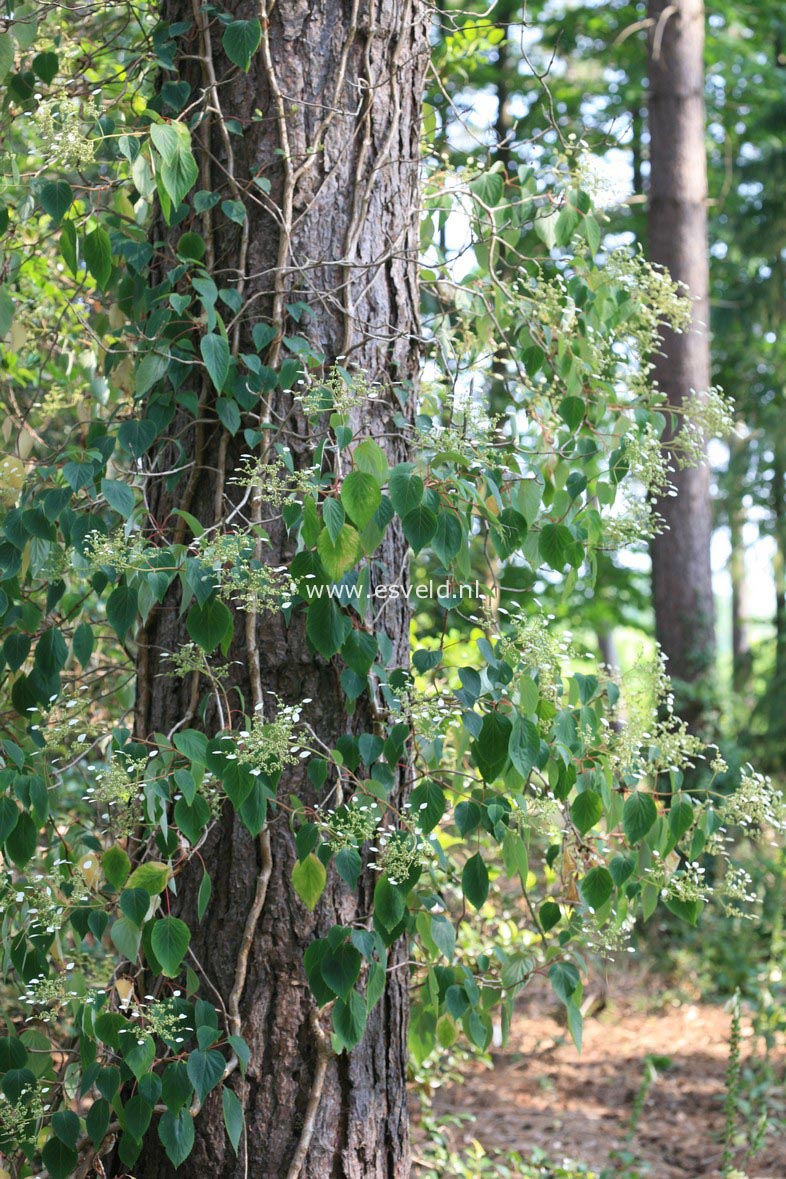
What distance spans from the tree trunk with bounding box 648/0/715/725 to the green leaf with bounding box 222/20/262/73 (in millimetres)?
5017

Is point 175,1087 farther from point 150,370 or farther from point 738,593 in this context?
point 738,593

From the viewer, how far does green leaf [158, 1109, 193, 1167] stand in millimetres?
1650

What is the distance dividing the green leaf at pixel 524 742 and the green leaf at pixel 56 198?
1168 mm

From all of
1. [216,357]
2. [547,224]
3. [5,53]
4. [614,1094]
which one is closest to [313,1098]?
[216,357]

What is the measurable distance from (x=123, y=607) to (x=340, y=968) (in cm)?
70

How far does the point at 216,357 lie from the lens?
6.11ft

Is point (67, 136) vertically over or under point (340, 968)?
over

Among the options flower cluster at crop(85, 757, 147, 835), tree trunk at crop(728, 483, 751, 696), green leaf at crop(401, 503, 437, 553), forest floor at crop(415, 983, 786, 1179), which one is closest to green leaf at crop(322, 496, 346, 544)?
green leaf at crop(401, 503, 437, 553)

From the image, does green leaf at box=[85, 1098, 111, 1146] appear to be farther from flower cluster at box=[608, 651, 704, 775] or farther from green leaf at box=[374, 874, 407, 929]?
flower cluster at box=[608, 651, 704, 775]

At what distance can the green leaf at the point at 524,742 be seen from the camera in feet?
5.65

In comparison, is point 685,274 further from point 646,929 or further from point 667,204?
point 646,929

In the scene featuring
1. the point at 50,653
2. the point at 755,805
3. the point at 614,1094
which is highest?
the point at 50,653

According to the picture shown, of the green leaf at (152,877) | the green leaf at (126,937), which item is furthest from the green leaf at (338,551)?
the green leaf at (126,937)

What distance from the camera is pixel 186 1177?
72.6 inches
